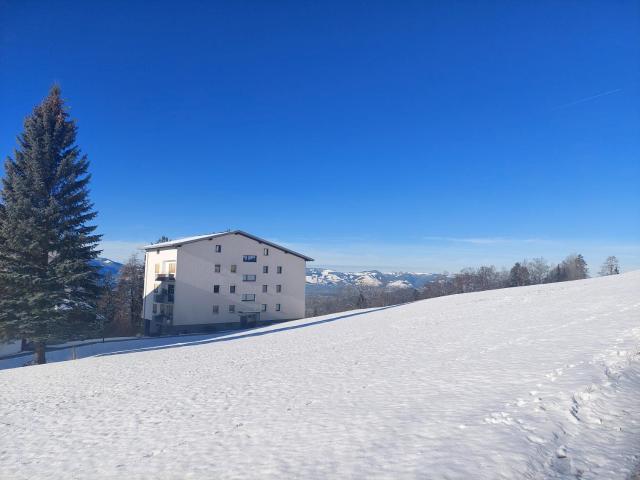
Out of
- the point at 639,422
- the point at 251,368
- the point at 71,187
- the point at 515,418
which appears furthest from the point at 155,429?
the point at 71,187

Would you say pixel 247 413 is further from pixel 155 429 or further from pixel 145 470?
pixel 145 470

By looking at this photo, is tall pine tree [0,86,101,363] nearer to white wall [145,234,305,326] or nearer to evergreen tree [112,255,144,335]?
white wall [145,234,305,326]

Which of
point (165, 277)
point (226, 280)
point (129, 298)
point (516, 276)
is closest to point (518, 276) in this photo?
point (516, 276)

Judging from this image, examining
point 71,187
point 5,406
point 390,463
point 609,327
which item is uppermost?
point 71,187

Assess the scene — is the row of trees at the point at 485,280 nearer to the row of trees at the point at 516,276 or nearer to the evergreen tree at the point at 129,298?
the row of trees at the point at 516,276

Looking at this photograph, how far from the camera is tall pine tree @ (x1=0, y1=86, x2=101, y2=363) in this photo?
21.2m

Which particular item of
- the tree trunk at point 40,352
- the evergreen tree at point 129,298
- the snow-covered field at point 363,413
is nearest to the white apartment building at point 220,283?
the evergreen tree at point 129,298

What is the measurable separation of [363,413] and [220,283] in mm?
36702

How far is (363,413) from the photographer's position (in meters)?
8.23

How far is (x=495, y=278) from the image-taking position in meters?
102

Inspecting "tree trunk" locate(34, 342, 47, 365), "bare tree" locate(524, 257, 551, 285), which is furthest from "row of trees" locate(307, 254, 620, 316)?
"tree trunk" locate(34, 342, 47, 365)

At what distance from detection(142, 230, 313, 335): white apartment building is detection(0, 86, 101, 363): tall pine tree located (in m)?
17.1

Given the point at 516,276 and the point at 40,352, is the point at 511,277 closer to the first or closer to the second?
the point at 516,276

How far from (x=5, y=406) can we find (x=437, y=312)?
2341cm
